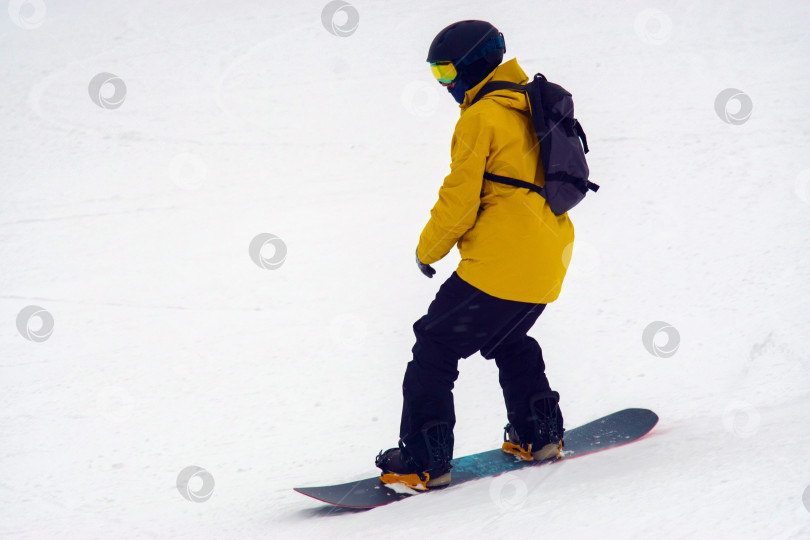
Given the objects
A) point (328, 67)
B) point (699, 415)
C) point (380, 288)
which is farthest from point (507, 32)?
point (699, 415)

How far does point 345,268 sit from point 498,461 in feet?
7.15

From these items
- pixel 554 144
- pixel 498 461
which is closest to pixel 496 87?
pixel 554 144

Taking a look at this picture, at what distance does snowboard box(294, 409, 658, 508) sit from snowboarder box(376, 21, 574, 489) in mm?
132

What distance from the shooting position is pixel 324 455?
9.34 feet

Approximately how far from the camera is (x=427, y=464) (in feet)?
7.64

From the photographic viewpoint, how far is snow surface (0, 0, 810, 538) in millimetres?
2402

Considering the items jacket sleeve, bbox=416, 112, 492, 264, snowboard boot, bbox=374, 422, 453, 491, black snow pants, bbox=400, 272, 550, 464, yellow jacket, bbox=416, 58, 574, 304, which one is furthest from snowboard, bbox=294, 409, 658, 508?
jacket sleeve, bbox=416, 112, 492, 264

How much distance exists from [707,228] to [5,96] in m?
6.70

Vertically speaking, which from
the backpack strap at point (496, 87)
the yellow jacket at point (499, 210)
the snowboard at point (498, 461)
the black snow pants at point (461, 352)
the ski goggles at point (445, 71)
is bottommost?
the snowboard at point (498, 461)

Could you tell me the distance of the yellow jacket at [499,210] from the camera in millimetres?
1954

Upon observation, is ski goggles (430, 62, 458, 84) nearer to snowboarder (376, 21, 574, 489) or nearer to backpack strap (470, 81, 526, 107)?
snowboarder (376, 21, 574, 489)

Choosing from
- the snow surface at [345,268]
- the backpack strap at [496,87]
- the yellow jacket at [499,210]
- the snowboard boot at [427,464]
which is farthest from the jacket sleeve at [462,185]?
the snow surface at [345,268]

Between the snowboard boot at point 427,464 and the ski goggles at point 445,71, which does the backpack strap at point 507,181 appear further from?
the snowboard boot at point 427,464

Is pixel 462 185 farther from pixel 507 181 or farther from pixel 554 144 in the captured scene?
pixel 554 144
